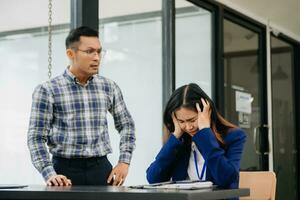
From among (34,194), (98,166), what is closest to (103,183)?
(98,166)

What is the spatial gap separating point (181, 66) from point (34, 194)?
2.98 metres

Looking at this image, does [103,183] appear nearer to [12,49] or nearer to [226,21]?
[12,49]

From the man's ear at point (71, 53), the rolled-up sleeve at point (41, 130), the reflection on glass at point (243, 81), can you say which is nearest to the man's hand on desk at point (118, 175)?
the rolled-up sleeve at point (41, 130)

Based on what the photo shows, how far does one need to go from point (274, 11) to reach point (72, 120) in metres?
3.78

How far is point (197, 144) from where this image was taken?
2.30 meters

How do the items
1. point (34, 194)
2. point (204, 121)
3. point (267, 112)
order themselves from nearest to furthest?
point (34, 194) → point (204, 121) → point (267, 112)

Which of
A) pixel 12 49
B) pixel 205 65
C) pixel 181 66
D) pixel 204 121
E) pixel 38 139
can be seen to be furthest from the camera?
pixel 205 65

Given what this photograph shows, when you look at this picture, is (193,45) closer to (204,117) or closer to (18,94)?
(18,94)

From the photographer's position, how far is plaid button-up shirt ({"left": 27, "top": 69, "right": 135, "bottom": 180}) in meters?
2.70

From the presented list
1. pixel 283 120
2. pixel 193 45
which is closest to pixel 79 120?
pixel 193 45

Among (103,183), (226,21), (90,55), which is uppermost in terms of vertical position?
(226,21)

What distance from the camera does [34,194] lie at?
2.02 metres

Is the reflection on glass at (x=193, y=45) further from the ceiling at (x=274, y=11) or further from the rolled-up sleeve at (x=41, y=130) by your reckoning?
the rolled-up sleeve at (x=41, y=130)

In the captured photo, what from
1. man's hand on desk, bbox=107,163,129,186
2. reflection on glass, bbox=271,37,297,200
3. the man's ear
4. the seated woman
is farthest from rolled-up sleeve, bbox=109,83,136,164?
reflection on glass, bbox=271,37,297,200
